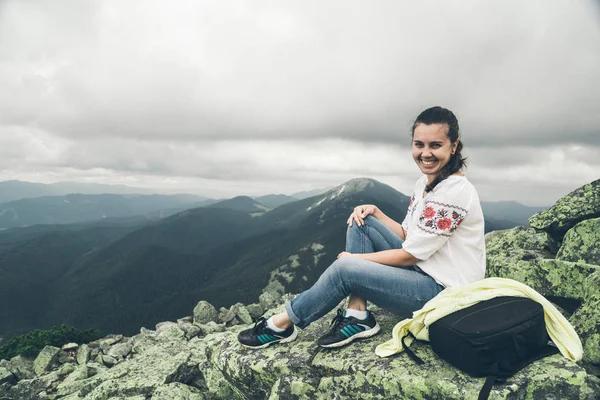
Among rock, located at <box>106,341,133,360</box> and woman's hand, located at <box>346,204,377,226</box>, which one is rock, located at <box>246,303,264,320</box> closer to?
rock, located at <box>106,341,133,360</box>

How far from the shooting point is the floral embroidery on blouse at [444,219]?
529 cm

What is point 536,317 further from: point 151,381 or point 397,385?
point 151,381

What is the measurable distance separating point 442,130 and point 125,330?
209 metres

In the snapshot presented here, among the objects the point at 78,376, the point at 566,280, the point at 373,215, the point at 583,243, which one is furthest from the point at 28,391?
the point at 583,243

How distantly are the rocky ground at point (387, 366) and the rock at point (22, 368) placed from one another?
13.0ft

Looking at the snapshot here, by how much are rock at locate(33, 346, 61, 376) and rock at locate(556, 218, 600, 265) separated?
24.3 metres

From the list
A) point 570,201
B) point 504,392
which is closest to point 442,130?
point 504,392

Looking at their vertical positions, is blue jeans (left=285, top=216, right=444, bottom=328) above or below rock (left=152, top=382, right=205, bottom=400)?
above

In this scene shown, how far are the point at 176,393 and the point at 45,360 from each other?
48.6ft

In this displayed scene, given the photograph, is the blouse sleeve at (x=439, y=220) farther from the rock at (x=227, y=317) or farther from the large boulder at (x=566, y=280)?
the rock at (x=227, y=317)

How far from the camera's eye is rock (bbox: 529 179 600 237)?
391 inches

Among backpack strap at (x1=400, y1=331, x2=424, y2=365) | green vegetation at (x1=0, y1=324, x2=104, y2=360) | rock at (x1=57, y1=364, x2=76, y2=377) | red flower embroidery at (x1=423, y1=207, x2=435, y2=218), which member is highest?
red flower embroidery at (x1=423, y1=207, x2=435, y2=218)

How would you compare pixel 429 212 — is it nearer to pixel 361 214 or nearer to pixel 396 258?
pixel 396 258

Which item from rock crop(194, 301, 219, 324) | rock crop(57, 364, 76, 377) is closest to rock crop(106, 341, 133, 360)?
rock crop(57, 364, 76, 377)
